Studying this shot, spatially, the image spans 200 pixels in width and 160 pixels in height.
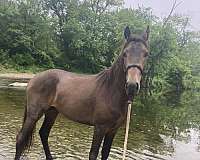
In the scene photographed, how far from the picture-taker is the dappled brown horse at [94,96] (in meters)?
5.60

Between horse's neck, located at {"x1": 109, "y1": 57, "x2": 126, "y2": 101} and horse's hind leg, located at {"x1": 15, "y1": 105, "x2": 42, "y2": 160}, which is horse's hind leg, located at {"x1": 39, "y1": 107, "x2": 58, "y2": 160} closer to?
horse's hind leg, located at {"x1": 15, "y1": 105, "x2": 42, "y2": 160}

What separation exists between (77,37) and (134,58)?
130 feet

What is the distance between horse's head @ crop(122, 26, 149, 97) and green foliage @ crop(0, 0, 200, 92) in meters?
30.6

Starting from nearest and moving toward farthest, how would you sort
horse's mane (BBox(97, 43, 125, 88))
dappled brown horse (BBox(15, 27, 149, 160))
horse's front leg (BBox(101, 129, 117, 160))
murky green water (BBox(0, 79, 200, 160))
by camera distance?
dappled brown horse (BBox(15, 27, 149, 160)), horse's mane (BBox(97, 43, 125, 88)), horse's front leg (BBox(101, 129, 117, 160)), murky green water (BBox(0, 79, 200, 160))

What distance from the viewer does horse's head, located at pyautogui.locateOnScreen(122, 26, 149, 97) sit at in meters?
5.23

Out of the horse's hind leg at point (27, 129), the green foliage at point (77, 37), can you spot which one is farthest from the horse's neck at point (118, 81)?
the green foliage at point (77, 37)

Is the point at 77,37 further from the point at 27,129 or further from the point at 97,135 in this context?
the point at 97,135

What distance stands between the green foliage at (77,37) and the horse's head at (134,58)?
30590 mm

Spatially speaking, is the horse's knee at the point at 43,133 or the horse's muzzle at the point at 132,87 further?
the horse's knee at the point at 43,133

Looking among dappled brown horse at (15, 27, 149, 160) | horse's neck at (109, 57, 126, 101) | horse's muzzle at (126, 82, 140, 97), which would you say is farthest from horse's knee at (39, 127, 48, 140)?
horse's muzzle at (126, 82, 140, 97)

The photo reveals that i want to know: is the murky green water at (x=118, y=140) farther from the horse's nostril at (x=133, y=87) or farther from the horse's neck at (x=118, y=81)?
the horse's nostril at (x=133, y=87)

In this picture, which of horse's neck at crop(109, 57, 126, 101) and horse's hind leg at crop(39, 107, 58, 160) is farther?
horse's hind leg at crop(39, 107, 58, 160)

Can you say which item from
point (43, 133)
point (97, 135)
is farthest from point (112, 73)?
point (43, 133)

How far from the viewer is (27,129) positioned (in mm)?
7184
